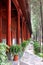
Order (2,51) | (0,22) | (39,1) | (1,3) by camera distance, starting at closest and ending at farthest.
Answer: (2,51)
(1,3)
(0,22)
(39,1)

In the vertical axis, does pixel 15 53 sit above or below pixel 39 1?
below

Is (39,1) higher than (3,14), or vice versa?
(39,1)

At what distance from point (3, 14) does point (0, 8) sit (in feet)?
3.78

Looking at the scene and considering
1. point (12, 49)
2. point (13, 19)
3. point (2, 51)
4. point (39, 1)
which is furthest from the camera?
point (39, 1)

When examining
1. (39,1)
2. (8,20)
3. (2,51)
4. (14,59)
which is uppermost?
(39,1)

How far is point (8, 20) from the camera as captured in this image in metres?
8.21

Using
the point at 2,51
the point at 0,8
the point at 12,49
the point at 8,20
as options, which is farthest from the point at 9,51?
the point at 0,8

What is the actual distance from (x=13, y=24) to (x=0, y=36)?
11.1ft

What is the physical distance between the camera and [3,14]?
13047 mm

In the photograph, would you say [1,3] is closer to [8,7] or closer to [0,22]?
[0,22]

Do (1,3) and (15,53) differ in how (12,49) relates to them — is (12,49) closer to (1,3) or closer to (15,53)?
(15,53)

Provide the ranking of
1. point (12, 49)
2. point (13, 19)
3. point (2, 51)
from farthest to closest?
point (13, 19) < point (12, 49) < point (2, 51)

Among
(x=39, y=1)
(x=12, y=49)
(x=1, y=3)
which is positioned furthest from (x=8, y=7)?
(x=39, y=1)

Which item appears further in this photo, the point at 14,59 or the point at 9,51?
the point at 14,59
